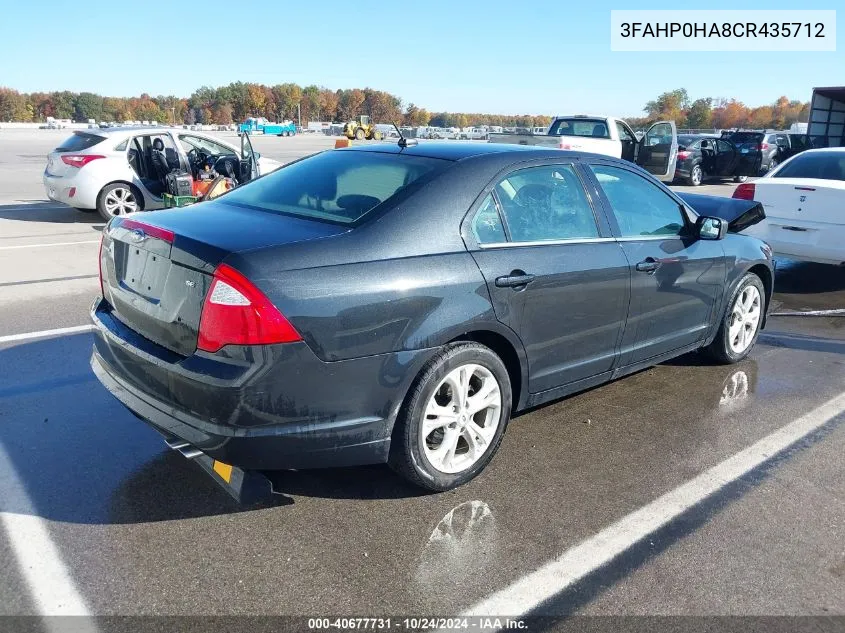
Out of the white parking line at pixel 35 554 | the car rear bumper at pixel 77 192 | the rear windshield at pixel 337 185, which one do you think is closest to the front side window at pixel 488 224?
the rear windshield at pixel 337 185

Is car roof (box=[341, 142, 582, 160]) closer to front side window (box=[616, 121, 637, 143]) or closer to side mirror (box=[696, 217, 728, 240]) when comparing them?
side mirror (box=[696, 217, 728, 240])

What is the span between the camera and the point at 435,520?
316 cm

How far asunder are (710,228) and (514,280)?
6.35ft

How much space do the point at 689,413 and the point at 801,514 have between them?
3.92 ft

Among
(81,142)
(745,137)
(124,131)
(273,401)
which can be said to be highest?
(745,137)

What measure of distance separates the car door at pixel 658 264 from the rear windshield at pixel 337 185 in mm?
1191

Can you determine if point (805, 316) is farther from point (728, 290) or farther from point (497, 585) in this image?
point (497, 585)

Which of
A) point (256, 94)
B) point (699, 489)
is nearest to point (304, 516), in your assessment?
point (699, 489)

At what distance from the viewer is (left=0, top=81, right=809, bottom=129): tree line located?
8625cm

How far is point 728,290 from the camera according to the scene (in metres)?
5.06

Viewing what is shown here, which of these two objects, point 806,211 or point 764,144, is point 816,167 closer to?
point 806,211

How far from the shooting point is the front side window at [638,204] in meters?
4.20

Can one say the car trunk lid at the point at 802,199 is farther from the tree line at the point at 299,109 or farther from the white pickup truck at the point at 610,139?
the tree line at the point at 299,109

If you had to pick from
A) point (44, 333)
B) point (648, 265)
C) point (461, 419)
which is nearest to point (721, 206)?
point (648, 265)
